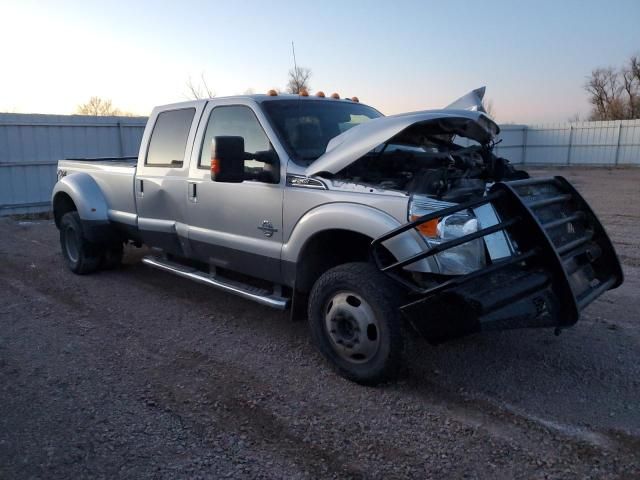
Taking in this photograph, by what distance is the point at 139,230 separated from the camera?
19.8 ft

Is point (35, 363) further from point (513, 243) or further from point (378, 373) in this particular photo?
point (513, 243)

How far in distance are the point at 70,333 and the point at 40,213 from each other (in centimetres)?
985

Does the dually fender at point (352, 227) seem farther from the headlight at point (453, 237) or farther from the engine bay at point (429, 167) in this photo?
the engine bay at point (429, 167)

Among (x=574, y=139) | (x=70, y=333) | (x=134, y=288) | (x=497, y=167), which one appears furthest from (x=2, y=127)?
(x=574, y=139)

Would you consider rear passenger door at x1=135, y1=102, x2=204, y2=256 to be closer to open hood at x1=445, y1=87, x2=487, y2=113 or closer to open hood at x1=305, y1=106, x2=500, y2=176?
open hood at x1=305, y1=106, x2=500, y2=176

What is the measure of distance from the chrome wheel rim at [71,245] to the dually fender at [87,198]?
0.47 m

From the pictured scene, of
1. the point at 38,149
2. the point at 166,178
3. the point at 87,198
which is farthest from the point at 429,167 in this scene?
the point at 38,149

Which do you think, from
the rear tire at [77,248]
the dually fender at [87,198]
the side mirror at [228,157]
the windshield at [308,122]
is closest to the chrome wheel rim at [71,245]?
the rear tire at [77,248]

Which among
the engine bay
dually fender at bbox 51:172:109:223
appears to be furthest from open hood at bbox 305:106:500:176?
dually fender at bbox 51:172:109:223

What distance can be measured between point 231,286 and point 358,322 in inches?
61.8

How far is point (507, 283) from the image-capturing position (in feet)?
11.0

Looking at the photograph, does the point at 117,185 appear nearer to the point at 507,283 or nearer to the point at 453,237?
the point at 453,237

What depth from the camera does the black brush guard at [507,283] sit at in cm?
322

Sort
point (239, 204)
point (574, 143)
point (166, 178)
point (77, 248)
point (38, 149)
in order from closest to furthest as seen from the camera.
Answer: point (239, 204), point (166, 178), point (77, 248), point (38, 149), point (574, 143)
